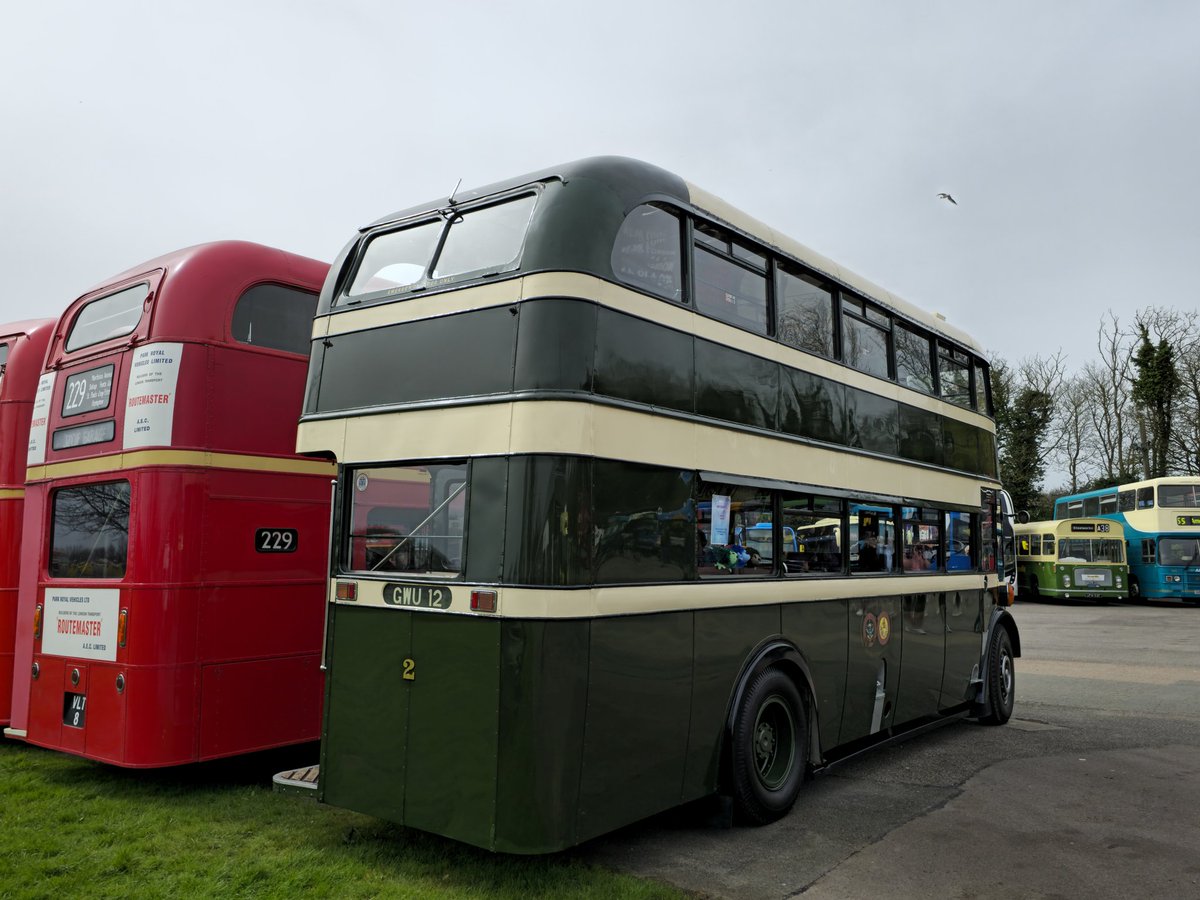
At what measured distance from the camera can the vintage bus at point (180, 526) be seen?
6633mm

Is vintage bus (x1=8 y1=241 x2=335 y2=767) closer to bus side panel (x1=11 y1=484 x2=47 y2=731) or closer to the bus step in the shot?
bus side panel (x1=11 y1=484 x2=47 y2=731)

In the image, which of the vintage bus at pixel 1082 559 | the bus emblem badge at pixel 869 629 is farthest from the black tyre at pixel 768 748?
the vintage bus at pixel 1082 559

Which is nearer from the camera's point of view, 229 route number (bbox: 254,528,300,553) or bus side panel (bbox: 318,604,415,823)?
bus side panel (bbox: 318,604,415,823)

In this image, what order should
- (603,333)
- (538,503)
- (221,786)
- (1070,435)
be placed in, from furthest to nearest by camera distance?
(1070,435) < (221,786) < (603,333) < (538,503)

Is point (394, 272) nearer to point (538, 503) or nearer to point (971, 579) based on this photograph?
point (538, 503)

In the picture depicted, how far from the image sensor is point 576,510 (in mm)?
4828

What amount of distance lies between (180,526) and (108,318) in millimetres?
2025

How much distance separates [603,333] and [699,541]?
1.48 m

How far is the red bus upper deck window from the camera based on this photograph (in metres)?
7.20

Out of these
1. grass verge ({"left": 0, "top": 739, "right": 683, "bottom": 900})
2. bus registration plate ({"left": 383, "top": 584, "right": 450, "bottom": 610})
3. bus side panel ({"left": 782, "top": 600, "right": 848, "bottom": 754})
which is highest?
bus registration plate ({"left": 383, "top": 584, "right": 450, "bottom": 610})

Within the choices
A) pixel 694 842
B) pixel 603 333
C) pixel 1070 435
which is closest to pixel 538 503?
pixel 603 333

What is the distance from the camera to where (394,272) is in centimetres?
581

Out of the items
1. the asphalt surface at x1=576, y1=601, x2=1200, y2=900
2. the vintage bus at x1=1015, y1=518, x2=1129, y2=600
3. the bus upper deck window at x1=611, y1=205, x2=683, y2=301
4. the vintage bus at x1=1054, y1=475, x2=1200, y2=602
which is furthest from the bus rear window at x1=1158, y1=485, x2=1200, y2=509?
the bus upper deck window at x1=611, y1=205, x2=683, y2=301

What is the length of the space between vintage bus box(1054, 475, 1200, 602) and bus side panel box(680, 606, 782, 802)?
1110 inches
